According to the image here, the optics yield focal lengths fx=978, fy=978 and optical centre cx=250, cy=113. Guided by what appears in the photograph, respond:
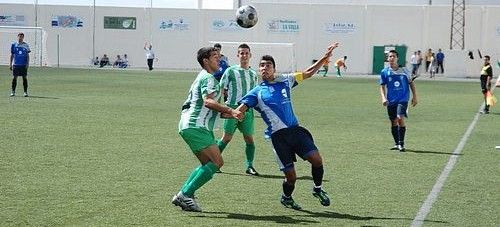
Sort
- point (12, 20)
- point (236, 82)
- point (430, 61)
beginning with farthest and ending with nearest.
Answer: point (12, 20)
point (430, 61)
point (236, 82)

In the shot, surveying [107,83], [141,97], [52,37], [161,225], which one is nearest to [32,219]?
[161,225]

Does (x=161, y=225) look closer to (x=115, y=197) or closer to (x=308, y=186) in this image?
(x=115, y=197)

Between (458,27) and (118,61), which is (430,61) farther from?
(118,61)

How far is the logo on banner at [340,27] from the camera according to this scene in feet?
227

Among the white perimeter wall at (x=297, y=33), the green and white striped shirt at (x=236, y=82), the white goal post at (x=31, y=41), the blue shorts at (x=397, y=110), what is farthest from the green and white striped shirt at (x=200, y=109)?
the white goal post at (x=31, y=41)

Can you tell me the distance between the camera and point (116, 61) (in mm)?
71500

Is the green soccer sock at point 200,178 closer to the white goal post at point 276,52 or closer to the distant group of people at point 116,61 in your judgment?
the white goal post at point 276,52

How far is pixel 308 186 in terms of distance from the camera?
1262 centimetres

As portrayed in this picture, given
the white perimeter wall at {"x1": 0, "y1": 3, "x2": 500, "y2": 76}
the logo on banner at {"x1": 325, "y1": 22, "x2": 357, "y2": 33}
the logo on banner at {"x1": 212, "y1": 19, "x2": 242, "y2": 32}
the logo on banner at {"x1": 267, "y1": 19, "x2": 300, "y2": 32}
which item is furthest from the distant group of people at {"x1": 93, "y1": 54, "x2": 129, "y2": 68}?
the logo on banner at {"x1": 325, "y1": 22, "x2": 357, "y2": 33}

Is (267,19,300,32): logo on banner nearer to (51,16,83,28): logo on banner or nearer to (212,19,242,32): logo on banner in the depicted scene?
(212,19,242,32): logo on banner

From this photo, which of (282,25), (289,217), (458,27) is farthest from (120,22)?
(289,217)

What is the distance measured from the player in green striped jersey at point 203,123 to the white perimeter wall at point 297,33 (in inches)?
2159

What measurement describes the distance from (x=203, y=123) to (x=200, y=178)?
60cm

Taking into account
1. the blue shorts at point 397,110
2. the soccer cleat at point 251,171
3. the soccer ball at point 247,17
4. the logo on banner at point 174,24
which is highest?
the logo on banner at point 174,24
